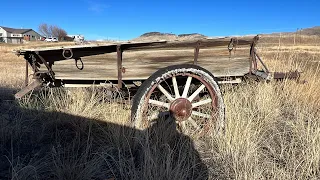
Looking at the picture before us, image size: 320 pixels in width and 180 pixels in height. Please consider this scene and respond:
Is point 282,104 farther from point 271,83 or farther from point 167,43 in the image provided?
point 167,43

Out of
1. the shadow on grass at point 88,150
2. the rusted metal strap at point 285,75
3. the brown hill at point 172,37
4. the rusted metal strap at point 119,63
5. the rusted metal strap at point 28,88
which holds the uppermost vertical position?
the brown hill at point 172,37

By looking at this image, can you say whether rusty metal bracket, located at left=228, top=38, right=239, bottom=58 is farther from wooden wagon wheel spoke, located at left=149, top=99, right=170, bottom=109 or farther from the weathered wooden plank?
wooden wagon wheel spoke, located at left=149, top=99, right=170, bottom=109

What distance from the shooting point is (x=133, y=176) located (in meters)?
2.40

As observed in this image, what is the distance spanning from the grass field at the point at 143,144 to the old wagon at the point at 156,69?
0.88ft

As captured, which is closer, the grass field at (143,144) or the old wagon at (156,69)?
the grass field at (143,144)

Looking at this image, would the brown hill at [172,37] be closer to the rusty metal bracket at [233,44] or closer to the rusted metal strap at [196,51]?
the rusted metal strap at [196,51]

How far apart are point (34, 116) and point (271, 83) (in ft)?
13.1

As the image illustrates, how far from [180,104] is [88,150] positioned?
1198 millimetres

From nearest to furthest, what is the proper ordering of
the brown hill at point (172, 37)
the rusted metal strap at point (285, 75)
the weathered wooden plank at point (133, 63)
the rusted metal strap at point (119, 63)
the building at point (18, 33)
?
the rusted metal strap at point (119, 63)
the weathered wooden plank at point (133, 63)
the brown hill at point (172, 37)
the rusted metal strap at point (285, 75)
the building at point (18, 33)

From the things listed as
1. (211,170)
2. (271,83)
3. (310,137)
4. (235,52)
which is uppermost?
(235,52)

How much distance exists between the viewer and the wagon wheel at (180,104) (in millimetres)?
3135

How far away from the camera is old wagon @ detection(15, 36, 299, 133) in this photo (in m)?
3.21

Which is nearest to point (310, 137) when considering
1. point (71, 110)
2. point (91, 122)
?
point (91, 122)

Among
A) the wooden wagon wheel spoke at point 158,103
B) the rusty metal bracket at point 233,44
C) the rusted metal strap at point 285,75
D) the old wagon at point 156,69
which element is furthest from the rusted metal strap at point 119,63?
the rusted metal strap at point 285,75
